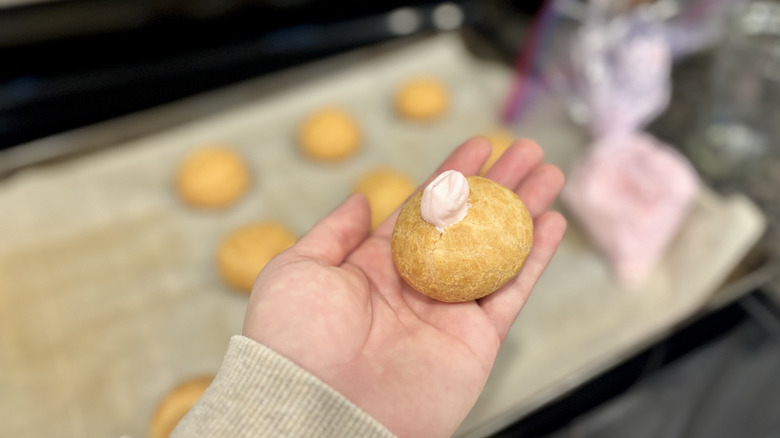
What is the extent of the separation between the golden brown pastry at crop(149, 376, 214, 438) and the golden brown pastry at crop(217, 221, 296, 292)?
25 cm

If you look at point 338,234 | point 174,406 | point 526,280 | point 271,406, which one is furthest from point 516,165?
point 174,406

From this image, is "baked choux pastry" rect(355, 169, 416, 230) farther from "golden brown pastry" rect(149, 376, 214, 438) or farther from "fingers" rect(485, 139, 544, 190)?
"golden brown pastry" rect(149, 376, 214, 438)

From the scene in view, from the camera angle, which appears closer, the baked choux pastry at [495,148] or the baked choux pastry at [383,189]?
the baked choux pastry at [495,148]

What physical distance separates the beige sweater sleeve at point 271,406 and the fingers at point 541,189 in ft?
1.57

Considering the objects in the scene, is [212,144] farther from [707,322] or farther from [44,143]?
[707,322]

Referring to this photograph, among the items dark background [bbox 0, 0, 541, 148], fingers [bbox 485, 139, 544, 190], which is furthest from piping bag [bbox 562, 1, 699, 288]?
fingers [bbox 485, 139, 544, 190]

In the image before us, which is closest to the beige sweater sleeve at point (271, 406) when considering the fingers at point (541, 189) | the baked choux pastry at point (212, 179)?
the fingers at point (541, 189)

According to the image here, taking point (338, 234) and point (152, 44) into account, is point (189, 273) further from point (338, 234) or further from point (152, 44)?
point (152, 44)

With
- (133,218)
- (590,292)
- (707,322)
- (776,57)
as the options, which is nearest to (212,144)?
(133,218)

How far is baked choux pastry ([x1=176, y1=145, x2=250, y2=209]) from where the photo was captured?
145 centimetres

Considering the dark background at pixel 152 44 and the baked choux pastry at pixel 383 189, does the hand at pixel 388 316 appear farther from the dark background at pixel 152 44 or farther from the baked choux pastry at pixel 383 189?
the dark background at pixel 152 44

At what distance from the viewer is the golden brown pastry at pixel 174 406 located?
3.35 ft

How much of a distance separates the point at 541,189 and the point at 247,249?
0.73m

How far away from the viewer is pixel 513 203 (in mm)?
860
